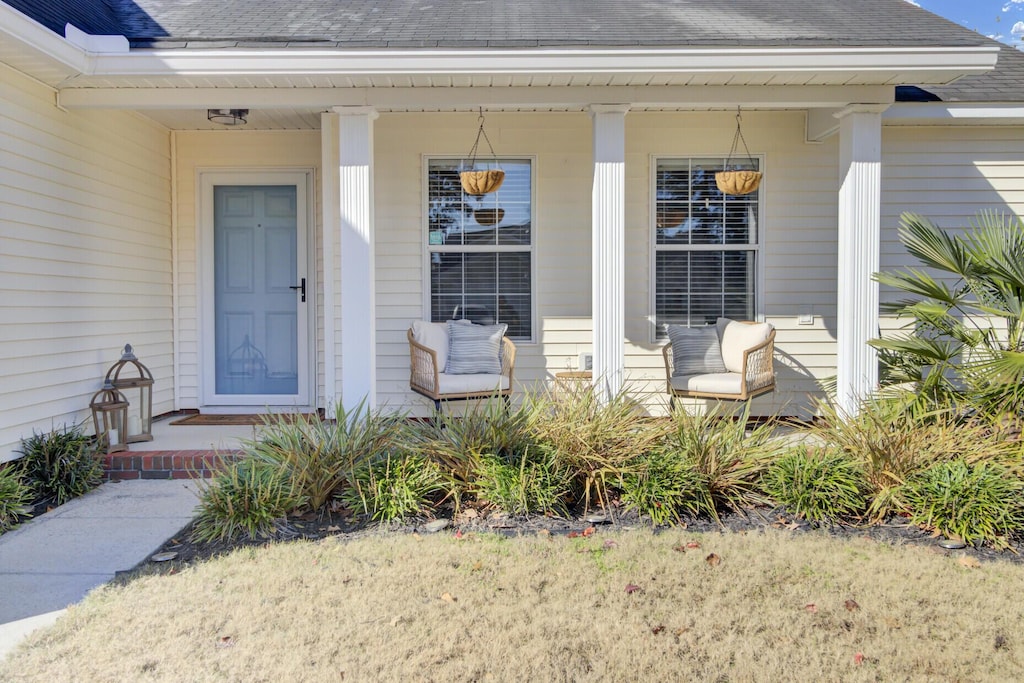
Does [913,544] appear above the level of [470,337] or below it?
below

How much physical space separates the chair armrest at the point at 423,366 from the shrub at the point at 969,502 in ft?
10.3

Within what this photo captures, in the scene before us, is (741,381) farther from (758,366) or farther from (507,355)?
(507,355)

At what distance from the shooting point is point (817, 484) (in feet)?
13.1

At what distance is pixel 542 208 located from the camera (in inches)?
257

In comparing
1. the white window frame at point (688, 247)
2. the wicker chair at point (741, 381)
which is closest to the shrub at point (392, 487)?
the wicker chair at point (741, 381)

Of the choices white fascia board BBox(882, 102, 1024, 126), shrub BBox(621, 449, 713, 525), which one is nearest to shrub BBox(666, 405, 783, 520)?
shrub BBox(621, 449, 713, 525)

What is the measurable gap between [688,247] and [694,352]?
949 mm

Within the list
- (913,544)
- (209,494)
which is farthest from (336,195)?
(913,544)

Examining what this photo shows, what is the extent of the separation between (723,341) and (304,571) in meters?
4.06

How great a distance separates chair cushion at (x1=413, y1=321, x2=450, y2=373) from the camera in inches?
241

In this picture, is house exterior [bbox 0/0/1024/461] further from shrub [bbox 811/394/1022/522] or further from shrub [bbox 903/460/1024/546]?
shrub [bbox 903/460/1024/546]

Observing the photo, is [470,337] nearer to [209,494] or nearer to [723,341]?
[723,341]

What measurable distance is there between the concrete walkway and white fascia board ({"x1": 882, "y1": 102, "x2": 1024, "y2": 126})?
18.5 feet

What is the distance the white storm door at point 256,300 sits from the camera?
673cm
